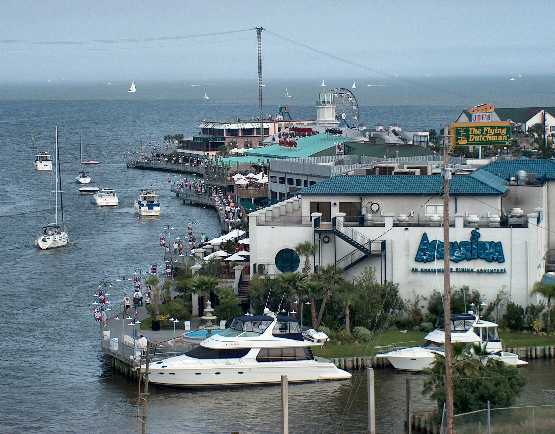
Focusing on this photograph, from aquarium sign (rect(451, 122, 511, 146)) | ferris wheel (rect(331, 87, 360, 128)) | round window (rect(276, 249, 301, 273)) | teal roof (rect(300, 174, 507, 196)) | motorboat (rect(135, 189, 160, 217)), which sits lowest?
motorboat (rect(135, 189, 160, 217))

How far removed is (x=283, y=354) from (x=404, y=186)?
1154cm

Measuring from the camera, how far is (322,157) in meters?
84.6

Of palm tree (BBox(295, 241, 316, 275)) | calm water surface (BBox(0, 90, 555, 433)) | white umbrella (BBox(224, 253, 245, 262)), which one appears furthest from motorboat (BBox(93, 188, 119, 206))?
palm tree (BBox(295, 241, 316, 275))

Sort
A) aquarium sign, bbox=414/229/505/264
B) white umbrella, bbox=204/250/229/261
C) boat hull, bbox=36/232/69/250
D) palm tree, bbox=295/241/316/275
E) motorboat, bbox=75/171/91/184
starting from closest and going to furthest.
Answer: aquarium sign, bbox=414/229/505/264 → palm tree, bbox=295/241/316/275 → white umbrella, bbox=204/250/229/261 → boat hull, bbox=36/232/69/250 → motorboat, bbox=75/171/91/184

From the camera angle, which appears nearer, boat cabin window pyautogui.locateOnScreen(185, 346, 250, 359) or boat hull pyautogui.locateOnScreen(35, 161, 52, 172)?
boat cabin window pyautogui.locateOnScreen(185, 346, 250, 359)

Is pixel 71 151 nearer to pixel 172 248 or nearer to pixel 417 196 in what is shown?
pixel 172 248

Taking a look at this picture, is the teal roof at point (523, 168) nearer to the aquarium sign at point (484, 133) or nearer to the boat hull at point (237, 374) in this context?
the aquarium sign at point (484, 133)

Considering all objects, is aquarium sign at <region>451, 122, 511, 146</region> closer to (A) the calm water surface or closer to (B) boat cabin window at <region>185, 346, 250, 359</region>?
(A) the calm water surface

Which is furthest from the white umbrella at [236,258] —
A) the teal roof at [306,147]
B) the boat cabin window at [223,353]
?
the teal roof at [306,147]

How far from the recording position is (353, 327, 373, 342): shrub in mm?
49156

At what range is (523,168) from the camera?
203 ft

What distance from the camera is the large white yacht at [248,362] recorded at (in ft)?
149

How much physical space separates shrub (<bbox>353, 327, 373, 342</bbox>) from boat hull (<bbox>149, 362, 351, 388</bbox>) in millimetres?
3499

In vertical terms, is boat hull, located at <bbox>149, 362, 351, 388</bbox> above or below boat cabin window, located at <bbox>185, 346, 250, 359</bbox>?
below
